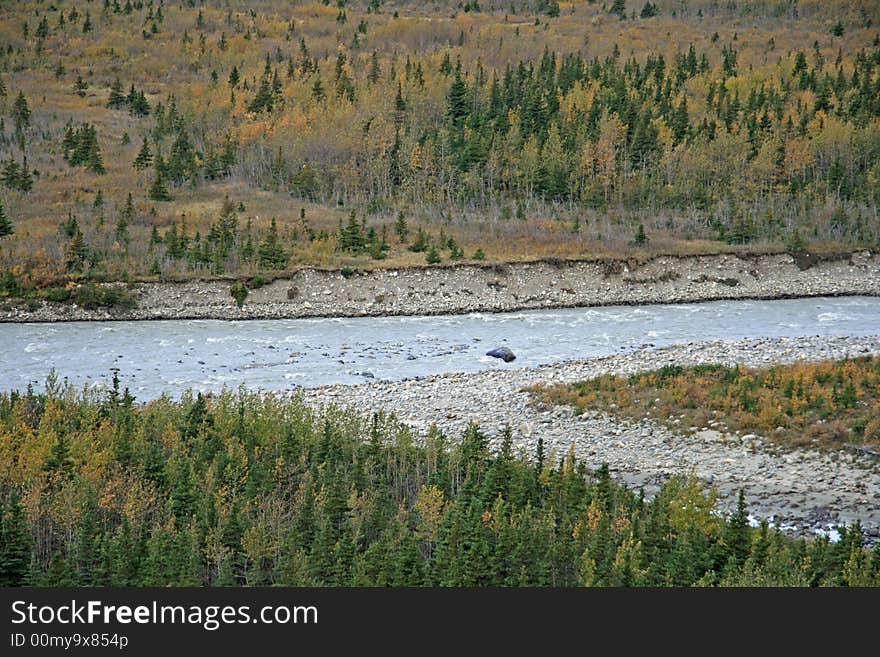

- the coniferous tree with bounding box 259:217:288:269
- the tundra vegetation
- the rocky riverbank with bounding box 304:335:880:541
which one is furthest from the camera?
the tundra vegetation

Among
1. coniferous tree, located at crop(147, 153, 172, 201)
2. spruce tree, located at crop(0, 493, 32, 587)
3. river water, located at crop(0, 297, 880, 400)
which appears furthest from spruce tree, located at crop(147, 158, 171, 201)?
spruce tree, located at crop(0, 493, 32, 587)

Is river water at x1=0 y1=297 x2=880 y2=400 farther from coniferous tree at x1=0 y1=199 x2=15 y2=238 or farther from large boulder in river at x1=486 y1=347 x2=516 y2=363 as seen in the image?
coniferous tree at x1=0 y1=199 x2=15 y2=238

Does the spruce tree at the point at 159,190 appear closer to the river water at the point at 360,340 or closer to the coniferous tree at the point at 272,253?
the coniferous tree at the point at 272,253

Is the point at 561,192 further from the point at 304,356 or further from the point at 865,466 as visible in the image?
the point at 865,466

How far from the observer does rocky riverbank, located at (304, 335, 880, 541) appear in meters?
27.9

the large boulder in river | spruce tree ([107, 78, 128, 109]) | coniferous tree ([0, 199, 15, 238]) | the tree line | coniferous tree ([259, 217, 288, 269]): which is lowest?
the large boulder in river

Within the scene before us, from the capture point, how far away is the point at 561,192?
8838 centimetres

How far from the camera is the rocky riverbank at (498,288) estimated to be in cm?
6322

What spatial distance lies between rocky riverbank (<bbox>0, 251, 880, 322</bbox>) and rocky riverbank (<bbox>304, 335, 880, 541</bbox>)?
20123 mm

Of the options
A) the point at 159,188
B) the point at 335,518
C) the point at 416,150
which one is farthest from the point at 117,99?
the point at 335,518

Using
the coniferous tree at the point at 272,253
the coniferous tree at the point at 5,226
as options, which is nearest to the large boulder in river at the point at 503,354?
the coniferous tree at the point at 272,253

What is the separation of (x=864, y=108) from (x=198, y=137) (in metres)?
60.2

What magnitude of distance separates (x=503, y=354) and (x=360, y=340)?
8822mm

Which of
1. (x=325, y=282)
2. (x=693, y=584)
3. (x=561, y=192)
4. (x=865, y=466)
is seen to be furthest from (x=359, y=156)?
(x=693, y=584)
